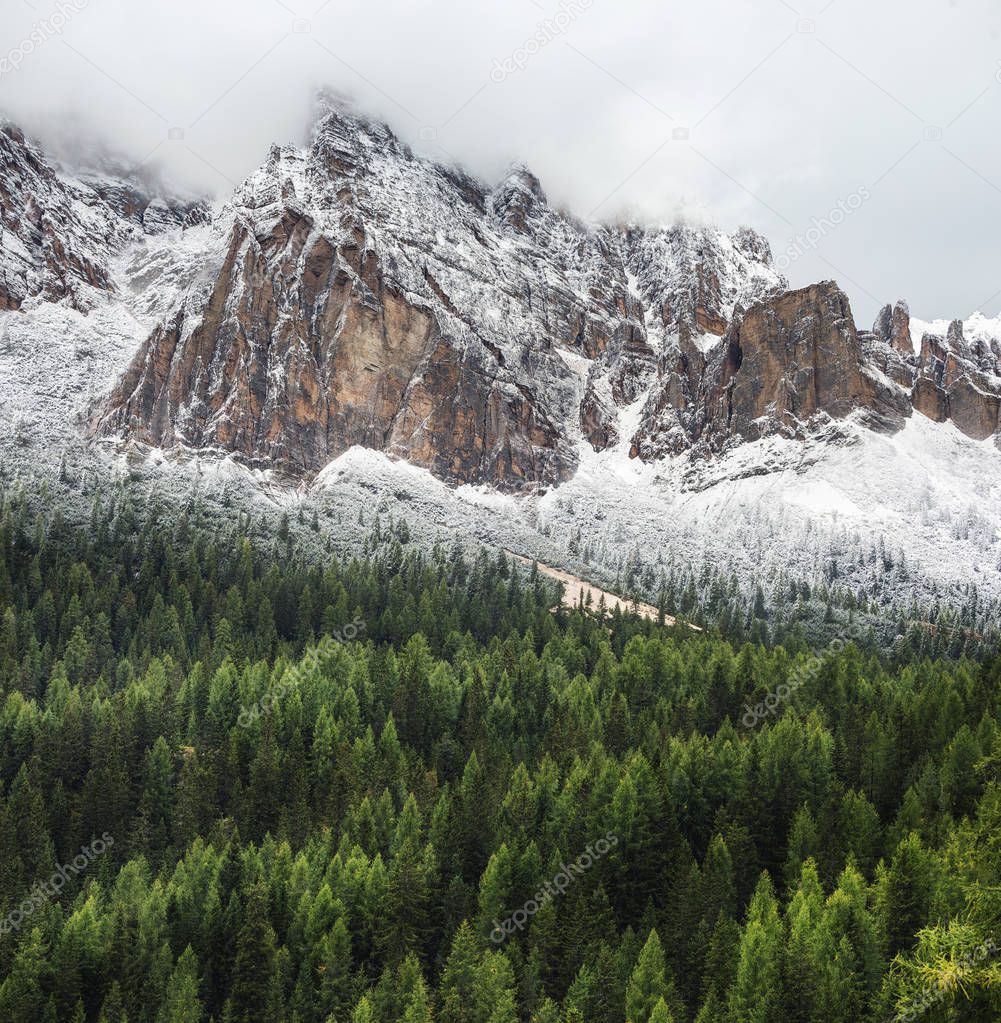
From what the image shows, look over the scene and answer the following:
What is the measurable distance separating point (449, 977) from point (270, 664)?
6882 centimetres

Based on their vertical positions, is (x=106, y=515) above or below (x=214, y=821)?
above

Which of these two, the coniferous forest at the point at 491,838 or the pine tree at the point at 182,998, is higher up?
the coniferous forest at the point at 491,838

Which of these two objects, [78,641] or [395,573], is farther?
[395,573]

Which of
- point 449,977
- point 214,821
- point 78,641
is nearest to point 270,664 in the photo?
point 78,641

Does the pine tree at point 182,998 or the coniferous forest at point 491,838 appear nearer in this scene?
the coniferous forest at point 491,838

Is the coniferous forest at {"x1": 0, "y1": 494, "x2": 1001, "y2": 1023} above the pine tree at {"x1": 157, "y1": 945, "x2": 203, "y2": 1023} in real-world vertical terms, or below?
above

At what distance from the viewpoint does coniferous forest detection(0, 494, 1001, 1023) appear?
142 feet

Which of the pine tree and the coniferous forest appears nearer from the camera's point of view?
the coniferous forest

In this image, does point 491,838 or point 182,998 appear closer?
point 182,998

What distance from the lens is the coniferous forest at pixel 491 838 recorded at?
43219 millimetres

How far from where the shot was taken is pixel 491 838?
6325 centimetres

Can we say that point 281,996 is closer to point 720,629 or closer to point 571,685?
point 571,685

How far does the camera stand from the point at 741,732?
78.2 metres

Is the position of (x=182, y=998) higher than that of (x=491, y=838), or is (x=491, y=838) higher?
(x=491, y=838)
